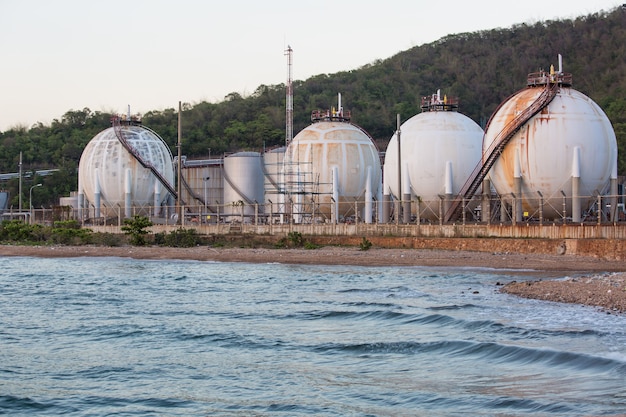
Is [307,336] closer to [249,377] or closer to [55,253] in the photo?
[249,377]

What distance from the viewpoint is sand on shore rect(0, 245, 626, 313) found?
25391 mm

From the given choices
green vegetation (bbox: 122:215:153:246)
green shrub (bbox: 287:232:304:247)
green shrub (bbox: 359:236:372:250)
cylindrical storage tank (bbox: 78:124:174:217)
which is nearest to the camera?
green shrub (bbox: 359:236:372:250)

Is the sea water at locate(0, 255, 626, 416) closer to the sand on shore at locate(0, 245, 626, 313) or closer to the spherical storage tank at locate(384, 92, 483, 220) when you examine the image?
the sand on shore at locate(0, 245, 626, 313)

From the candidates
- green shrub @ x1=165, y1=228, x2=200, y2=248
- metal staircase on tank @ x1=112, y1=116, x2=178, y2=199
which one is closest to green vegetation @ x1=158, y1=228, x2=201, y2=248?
green shrub @ x1=165, y1=228, x2=200, y2=248

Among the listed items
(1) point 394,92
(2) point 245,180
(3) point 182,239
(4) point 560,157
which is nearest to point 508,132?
(4) point 560,157

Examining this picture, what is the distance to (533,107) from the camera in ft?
160

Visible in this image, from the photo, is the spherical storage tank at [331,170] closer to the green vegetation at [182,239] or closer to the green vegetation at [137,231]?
the green vegetation at [182,239]

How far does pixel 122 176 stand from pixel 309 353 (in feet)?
187

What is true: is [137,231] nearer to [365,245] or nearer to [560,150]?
[365,245]

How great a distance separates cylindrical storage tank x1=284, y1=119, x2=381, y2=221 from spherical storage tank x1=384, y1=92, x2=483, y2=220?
4272 millimetres

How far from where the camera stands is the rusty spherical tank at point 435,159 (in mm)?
57094

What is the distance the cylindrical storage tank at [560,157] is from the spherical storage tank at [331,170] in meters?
14.8

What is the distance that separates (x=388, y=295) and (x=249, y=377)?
12.4 meters

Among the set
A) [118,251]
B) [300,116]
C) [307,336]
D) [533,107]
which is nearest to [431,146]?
[533,107]
